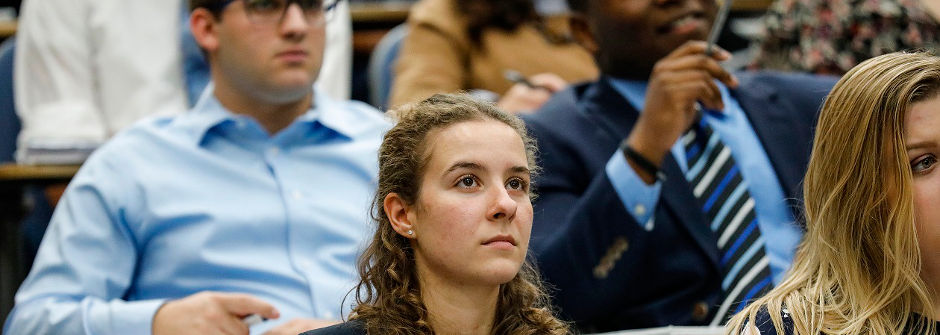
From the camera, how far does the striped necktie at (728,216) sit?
1.83m

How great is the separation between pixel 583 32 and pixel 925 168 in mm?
1054

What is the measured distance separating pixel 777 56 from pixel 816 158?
4.41ft

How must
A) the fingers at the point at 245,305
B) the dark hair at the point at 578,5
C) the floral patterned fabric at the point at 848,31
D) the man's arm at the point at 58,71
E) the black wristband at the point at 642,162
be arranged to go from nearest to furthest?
the fingers at the point at 245,305, the black wristband at the point at 642,162, the dark hair at the point at 578,5, the floral patterned fabric at the point at 848,31, the man's arm at the point at 58,71

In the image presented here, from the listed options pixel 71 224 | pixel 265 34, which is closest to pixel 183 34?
pixel 265 34

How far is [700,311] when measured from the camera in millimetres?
1870

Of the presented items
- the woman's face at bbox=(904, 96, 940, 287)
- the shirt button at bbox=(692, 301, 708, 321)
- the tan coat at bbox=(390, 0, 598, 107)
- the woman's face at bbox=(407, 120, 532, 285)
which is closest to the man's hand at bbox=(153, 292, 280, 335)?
the woman's face at bbox=(407, 120, 532, 285)

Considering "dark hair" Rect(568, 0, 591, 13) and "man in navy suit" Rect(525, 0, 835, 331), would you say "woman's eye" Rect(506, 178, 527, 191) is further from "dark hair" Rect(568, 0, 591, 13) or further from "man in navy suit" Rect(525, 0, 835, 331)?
"dark hair" Rect(568, 0, 591, 13)

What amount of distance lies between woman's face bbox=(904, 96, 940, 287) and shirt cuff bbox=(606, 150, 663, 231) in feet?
1.67

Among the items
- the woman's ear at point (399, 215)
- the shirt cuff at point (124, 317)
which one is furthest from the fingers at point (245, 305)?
the woman's ear at point (399, 215)

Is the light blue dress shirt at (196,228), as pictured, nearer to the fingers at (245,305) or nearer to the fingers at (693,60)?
the fingers at (245,305)

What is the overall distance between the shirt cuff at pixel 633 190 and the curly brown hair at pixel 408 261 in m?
0.39

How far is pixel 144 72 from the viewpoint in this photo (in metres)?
2.79

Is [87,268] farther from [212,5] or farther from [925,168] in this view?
[925,168]

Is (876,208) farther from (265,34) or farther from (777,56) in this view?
(777,56)
